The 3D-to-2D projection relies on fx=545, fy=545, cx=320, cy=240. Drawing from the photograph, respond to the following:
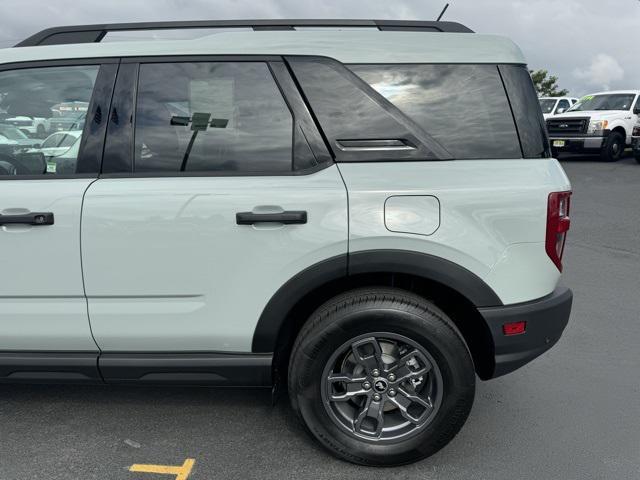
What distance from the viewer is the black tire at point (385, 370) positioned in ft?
7.62

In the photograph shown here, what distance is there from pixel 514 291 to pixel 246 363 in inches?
48.1

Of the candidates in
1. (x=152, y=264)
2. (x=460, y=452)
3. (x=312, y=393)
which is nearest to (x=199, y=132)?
(x=152, y=264)

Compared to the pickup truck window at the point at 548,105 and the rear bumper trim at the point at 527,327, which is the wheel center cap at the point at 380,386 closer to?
the rear bumper trim at the point at 527,327

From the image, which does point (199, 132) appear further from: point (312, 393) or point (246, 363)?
point (312, 393)

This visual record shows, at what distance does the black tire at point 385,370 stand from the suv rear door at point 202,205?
0.86 feet

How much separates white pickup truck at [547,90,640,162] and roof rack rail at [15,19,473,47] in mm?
13462

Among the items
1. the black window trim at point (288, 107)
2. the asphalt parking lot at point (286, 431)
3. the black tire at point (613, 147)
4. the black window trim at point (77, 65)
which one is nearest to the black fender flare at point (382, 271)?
the black window trim at point (288, 107)

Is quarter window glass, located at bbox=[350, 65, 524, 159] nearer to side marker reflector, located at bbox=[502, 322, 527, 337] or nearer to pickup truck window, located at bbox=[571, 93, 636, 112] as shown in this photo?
side marker reflector, located at bbox=[502, 322, 527, 337]

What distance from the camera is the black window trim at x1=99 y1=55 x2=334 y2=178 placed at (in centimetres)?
237

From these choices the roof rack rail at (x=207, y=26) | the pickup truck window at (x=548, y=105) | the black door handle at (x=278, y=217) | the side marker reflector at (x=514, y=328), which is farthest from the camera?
the pickup truck window at (x=548, y=105)

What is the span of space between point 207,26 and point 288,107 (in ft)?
2.12

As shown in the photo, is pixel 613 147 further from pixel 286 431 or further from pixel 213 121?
pixel 213 121

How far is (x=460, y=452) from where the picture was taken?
2.62 m

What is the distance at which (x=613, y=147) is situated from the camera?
15.4 metres
